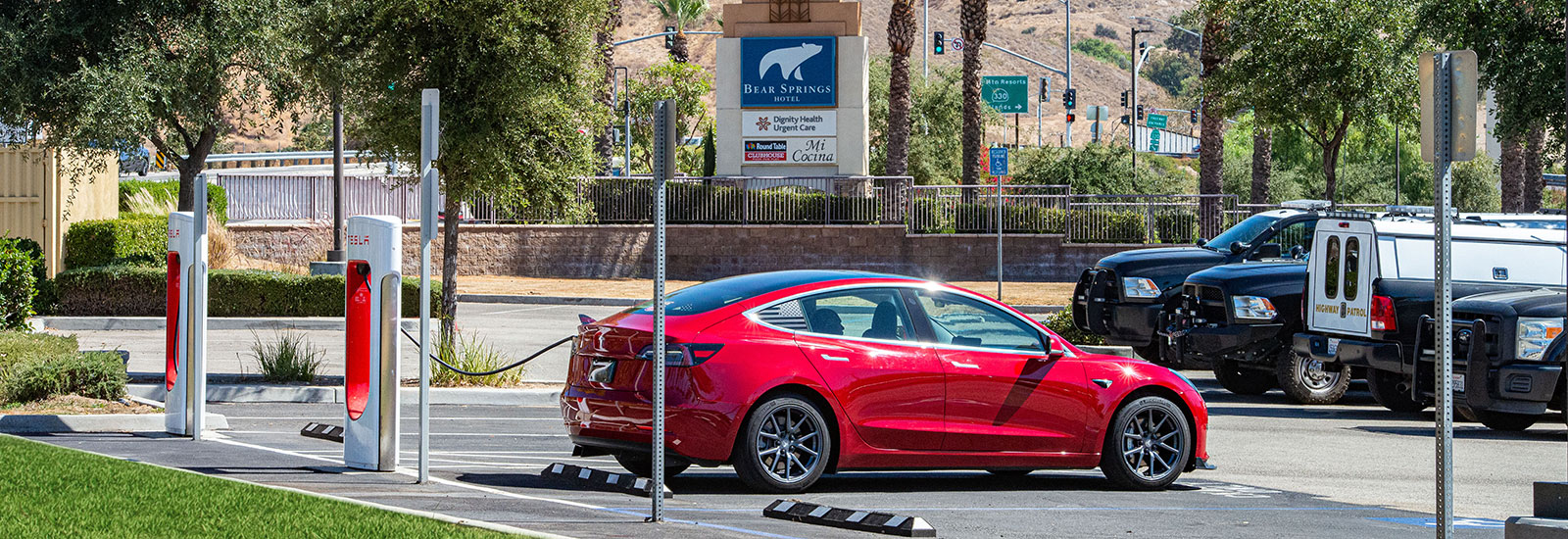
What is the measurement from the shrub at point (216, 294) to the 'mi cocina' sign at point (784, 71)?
1682cm

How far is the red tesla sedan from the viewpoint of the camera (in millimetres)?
9461

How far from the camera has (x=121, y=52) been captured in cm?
2122

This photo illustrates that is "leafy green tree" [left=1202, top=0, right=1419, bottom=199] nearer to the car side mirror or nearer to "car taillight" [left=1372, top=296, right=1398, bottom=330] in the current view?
the car side mirror

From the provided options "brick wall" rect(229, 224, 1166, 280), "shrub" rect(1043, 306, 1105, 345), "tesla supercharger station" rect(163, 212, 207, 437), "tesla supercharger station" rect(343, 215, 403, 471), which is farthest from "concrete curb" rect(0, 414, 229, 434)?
"brick wall" rect(229, 224, 1166, 280)

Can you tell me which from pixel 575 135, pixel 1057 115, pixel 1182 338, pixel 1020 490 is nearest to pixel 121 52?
pixel 575 135

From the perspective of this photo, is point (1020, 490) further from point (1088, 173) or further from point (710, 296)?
point (1088, 173)

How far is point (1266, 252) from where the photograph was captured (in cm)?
1936

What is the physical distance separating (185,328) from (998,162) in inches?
734

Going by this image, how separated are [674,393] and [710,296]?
2.49 ft

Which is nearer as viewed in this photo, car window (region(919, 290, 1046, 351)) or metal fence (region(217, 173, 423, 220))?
car window (region(919, 290, 1046, 351))

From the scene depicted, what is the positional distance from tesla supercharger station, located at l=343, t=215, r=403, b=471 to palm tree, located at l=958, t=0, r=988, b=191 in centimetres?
3058

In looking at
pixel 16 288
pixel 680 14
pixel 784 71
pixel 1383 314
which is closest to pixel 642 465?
pixel 1383 314

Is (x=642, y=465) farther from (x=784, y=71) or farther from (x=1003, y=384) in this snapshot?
(x=784, y=71)

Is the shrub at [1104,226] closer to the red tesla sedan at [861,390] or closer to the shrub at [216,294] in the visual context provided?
the shrub at [216,294]
